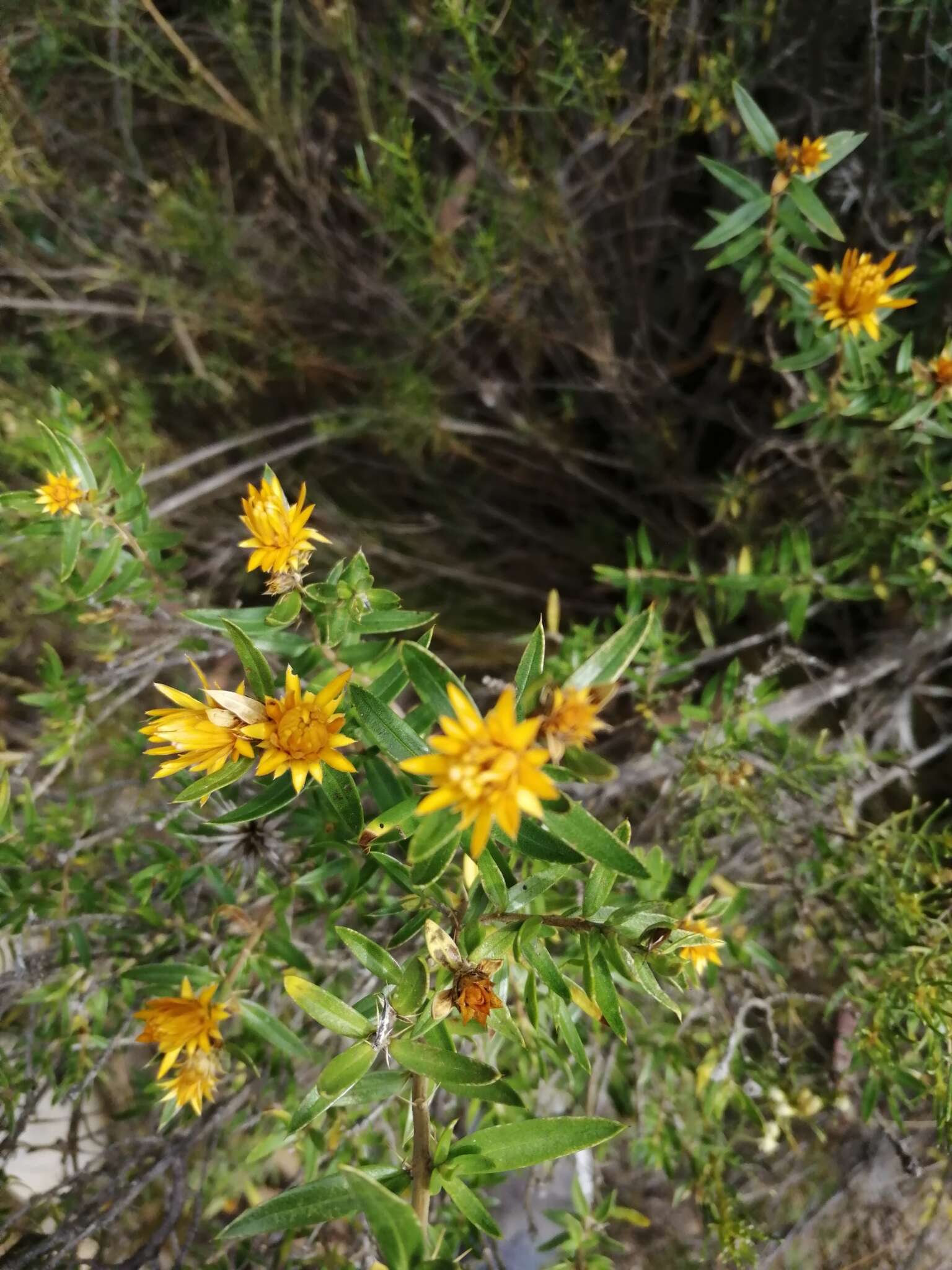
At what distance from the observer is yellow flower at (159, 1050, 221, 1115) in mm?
1197

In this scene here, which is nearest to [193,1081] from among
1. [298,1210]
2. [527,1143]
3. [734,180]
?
[298,1210]

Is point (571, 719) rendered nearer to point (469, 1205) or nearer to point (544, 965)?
point (544, 965)

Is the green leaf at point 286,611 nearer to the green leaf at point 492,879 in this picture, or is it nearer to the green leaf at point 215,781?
the green leaf at point 215,781

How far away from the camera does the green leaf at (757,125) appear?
58.4 inches

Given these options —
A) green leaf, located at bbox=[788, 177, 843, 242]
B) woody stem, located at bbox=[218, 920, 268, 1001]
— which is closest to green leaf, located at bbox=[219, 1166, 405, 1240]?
woody stem, located at bbox=[218, 920, 268, 1001]

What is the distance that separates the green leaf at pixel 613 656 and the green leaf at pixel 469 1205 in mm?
620

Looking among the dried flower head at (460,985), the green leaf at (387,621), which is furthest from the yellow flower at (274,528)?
the dried flower head at (460,985)

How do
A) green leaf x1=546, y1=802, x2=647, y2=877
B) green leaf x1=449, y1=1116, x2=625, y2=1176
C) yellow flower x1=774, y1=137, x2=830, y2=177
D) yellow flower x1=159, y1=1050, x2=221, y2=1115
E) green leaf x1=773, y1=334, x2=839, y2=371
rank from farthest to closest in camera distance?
green leaf x1=773, y1=334, x2=839, y2=371, yellow flower x1=774, y1=137, x2=830, y2=177, yellow flower x1=159, y1=1050, x2=221, y2=1115, green leaf x1=449, y1=1116, x2=625, y2=1176, green leaf x1=546, y1=802, x2=647, y2=877

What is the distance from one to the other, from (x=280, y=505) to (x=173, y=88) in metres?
2.23

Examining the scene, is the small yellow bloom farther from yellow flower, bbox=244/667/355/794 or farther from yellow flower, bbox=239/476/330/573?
yellow flower, bbox=239/476/330/573

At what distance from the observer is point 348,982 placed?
81.8 inches

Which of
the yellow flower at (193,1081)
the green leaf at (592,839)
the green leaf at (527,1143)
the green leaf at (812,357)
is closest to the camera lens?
the green leaf at (592,839)

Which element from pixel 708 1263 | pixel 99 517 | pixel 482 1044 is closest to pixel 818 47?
pixel 99 517

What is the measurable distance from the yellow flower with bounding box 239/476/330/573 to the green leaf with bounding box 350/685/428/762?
0.21m
